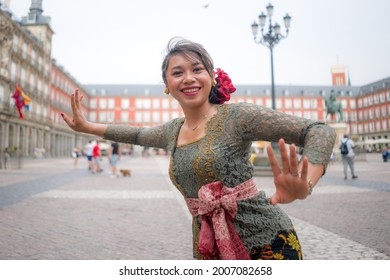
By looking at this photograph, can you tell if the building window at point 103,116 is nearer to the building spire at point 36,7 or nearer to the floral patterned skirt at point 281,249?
the building spire at point 36,7

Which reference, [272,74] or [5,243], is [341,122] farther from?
[5,243]

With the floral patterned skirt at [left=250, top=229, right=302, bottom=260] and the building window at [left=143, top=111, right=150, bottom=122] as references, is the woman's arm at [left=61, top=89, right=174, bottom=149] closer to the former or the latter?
the floral patterned skirt at [left=250, top=229, right=302, bottom=260]

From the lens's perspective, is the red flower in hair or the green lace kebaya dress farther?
the red flower in hair

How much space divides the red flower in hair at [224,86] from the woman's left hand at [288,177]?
55 centimetres

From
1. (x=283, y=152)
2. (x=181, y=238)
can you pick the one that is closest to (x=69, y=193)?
(x=181, y=238)

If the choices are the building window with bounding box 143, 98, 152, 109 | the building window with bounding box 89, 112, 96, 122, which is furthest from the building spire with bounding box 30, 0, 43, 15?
the building window with bounding box 143, 98, 152, 109

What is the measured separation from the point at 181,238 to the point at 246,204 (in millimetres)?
2565

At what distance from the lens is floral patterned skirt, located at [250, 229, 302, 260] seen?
1.26 m

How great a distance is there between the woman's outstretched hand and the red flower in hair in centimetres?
78

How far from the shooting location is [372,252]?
261 centimetres

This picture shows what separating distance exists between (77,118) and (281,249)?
48.7 inches

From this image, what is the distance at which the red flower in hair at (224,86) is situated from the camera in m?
1.33

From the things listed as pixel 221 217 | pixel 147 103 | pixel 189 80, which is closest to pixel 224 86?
pixel 189 80

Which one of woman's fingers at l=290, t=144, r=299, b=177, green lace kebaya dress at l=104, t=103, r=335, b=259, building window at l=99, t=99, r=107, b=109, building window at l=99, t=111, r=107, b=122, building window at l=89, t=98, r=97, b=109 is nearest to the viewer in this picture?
woman's fingers at l=290, t=144, r=299, b=177
